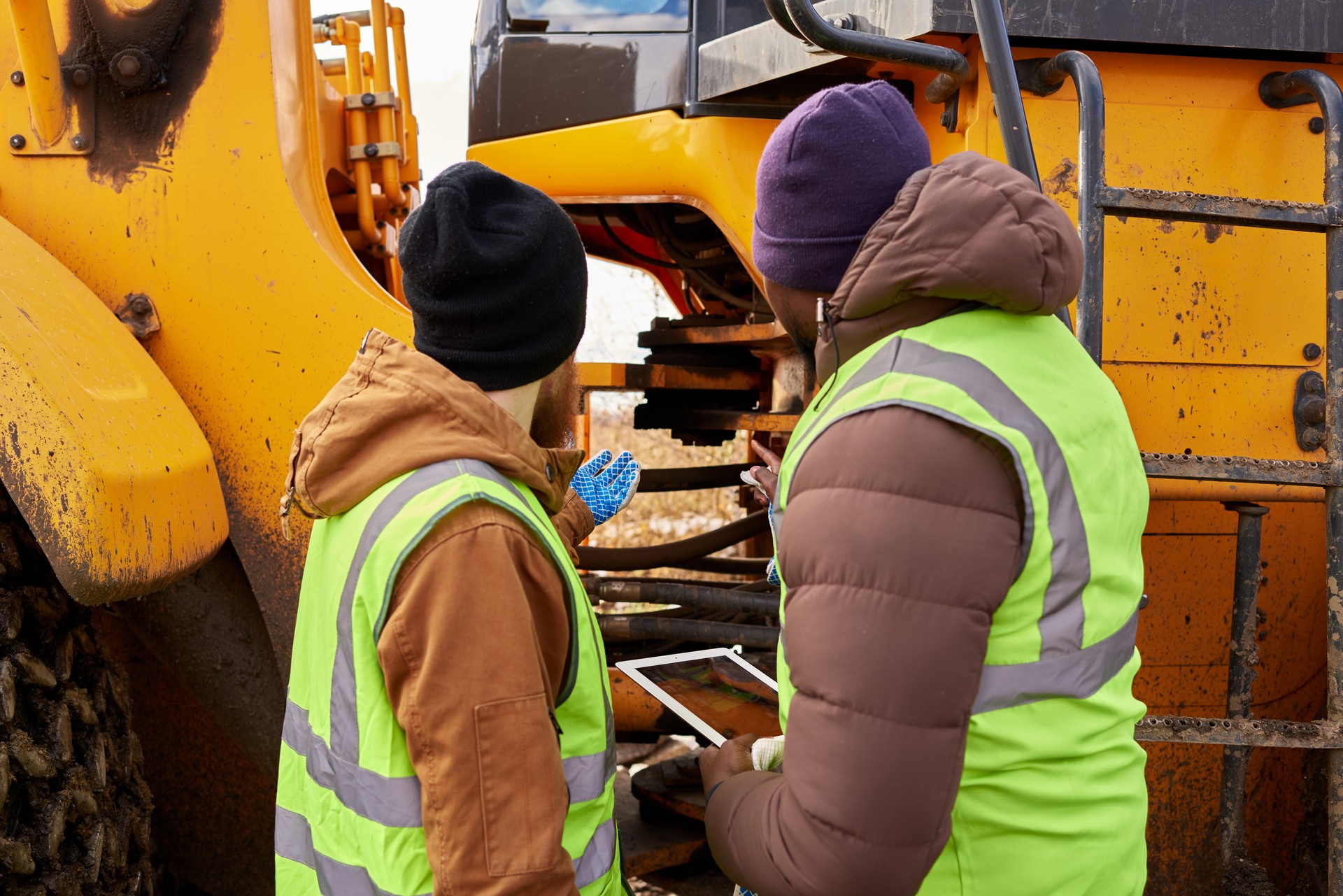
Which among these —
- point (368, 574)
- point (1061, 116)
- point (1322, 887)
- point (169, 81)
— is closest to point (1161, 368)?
point (1061, 116)

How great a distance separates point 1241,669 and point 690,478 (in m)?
1.51

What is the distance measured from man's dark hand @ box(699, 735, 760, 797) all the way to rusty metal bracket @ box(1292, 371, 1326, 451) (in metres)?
1.36

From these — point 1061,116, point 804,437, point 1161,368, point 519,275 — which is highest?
point 1061,116

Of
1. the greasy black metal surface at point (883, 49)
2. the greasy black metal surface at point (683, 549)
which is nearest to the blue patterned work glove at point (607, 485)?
the greasy black metal surface at point (883, 49)

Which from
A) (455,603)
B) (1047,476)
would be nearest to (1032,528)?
(1047,476)

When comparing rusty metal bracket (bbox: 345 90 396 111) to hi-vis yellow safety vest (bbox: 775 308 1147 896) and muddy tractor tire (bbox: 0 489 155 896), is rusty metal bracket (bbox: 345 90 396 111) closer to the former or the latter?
muddy tractor tire (bbox: 0 489 155 896)

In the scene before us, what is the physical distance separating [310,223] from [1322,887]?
8.06 ft

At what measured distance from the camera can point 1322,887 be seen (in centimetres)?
217

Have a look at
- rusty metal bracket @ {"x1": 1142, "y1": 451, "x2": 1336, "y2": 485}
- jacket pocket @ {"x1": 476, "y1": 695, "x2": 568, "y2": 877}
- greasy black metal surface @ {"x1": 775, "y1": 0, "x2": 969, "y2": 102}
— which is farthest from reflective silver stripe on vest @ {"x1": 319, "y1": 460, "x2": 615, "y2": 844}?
rusty metal bracket @ {"x1": 1142, "y1": 451, "x2": 1336, "y2": 485}

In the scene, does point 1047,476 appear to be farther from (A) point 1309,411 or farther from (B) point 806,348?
(A) point 1309,411

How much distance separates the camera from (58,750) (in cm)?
163

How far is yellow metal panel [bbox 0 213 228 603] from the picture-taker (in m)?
1.53

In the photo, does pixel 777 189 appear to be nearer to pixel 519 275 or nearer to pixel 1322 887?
pixel 519 275

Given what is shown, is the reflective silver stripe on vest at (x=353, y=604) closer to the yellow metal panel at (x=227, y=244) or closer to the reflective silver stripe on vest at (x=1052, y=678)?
the reflective silver stripe on vest at (x=1052, y=678)
